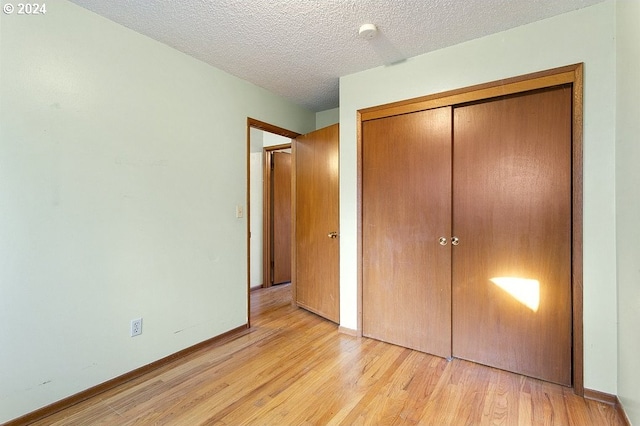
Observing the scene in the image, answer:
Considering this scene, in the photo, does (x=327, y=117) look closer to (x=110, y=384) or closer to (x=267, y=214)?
(x=267, y=214)

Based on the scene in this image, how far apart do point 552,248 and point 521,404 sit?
38.4 inches

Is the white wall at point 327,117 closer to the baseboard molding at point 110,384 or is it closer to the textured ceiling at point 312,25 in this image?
the textured ceiling at point 312,25

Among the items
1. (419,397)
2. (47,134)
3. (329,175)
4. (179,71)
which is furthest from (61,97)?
(419,397)

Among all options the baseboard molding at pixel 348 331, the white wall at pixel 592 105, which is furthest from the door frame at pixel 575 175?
the baseboard molding at pixel 348 331

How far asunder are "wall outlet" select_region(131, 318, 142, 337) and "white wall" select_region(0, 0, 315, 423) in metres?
0.04

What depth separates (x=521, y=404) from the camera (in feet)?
5.71

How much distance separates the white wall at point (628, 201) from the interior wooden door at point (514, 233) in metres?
0.25

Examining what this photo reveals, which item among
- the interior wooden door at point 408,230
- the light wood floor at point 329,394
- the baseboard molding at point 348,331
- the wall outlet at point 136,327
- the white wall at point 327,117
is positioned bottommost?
the light wood floor at point 329,394

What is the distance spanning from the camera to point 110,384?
6.28 ft

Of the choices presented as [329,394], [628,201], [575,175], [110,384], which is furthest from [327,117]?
[110,384]

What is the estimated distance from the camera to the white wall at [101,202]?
62.1 inches

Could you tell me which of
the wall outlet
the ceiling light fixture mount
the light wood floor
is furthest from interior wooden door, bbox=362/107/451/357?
the wall outlet

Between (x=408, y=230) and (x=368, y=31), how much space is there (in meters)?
1.49

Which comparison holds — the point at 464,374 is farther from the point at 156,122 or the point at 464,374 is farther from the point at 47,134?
the point at 47,134
